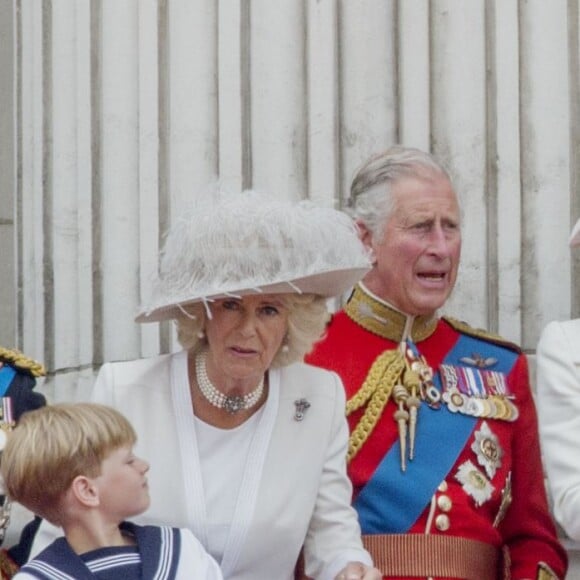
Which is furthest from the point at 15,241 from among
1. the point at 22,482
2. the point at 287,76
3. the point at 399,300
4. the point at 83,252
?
the point at 22,482

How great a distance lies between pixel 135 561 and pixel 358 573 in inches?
19.0

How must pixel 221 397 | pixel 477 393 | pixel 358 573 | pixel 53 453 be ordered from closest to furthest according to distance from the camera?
1. pixel 53 453
2. pixel 358 573
3. pixel 221 397
4. pixel 477 393

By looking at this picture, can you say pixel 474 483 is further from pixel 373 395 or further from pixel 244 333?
pixel 244 333

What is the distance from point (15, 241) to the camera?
16.7 ft

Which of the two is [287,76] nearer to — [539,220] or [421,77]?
[421,77]

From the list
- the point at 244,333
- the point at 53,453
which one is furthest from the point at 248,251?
the point at 53,453

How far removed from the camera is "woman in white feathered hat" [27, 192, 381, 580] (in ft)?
12.6

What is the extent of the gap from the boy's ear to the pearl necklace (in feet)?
1.66

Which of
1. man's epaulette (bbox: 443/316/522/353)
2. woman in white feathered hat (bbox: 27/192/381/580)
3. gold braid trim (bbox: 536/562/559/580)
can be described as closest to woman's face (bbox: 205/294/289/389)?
woman in white feathered hat (bbox: 27/192/381/580)

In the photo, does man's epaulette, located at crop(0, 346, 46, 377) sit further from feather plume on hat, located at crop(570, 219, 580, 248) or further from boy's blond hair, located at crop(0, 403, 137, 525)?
feather plume on hat, located at crop(570, 219, 580, 248)

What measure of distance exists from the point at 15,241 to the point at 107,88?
0.50m

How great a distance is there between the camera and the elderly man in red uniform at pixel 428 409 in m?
4.21

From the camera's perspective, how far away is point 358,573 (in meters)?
3.83

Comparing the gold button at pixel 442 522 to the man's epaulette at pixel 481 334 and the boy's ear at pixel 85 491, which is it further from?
the boy's ear at pixel 85 491
